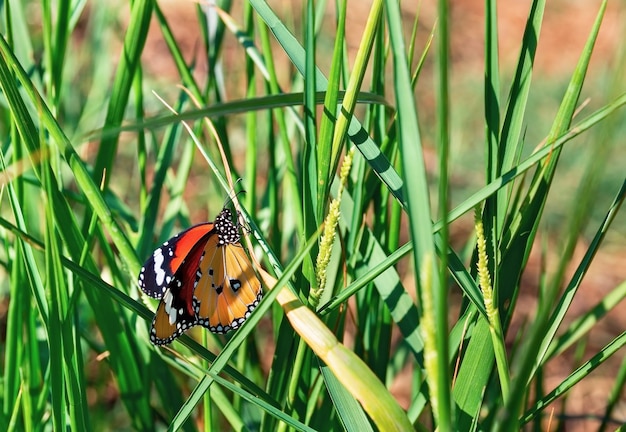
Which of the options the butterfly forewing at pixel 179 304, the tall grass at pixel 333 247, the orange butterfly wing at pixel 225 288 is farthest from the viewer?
the orange butterfly wing at pixel 225 288

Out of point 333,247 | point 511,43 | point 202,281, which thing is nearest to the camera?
point 333,247

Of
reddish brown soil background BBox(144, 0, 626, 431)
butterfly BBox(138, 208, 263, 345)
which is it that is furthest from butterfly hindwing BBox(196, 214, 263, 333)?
reddish brown soil background BBox(144, 0, 626, 431)

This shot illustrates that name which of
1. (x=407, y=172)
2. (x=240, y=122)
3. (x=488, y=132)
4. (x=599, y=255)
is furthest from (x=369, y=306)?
(x=240, y=122)

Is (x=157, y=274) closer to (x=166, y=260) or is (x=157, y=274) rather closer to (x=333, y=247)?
(x=166, y=260)

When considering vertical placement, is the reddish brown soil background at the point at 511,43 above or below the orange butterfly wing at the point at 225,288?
above

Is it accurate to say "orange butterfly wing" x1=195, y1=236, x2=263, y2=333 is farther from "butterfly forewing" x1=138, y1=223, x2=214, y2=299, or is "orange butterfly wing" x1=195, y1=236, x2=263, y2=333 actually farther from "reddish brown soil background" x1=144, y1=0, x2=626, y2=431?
"reddish brown soil background" x1=144, y1=0, x2=626, y2=431

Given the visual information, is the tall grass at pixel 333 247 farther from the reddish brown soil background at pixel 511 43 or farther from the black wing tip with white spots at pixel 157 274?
the reddish brown soil background at pixel 511 43

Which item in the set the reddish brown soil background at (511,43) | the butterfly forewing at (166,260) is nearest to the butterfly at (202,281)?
the butterfly forewing at (166,260)

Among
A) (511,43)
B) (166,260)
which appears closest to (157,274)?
(166,260)
